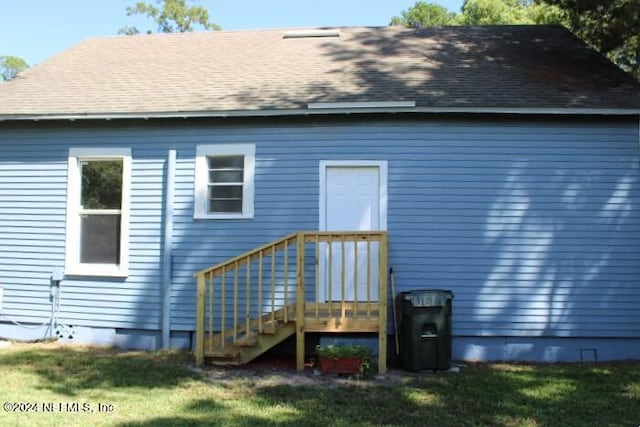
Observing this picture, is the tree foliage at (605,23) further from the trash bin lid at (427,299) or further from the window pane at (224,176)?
the window pane at (224,176)

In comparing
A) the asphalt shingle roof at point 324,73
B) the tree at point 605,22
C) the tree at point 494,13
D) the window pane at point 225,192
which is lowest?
the window pane at point 225,192

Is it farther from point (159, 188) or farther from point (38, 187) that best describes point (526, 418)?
point (38, 187)

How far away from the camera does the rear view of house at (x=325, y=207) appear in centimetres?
746

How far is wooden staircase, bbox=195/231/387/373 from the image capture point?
22.1 feet

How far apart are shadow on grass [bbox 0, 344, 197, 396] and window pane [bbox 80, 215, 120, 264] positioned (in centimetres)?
130

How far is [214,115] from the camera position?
7734 millimetres

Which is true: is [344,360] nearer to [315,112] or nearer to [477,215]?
[477,215]

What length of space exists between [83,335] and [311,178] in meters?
4.01

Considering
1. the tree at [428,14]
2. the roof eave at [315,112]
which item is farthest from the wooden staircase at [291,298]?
the tree at [428,14]

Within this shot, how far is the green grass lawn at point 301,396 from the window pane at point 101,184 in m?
2.32

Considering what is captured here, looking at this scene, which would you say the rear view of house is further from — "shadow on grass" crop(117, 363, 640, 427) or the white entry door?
"shadow on grass" crop(117, 363, 640, 427)

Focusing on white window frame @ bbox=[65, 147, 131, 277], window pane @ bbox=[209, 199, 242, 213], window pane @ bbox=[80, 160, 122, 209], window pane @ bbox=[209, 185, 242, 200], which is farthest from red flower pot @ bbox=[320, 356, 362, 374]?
window pane @ bbox=[80, 160, 122, 209]

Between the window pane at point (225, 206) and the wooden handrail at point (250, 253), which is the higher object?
the window pane at point (225, 206)

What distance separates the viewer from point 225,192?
315 inches
